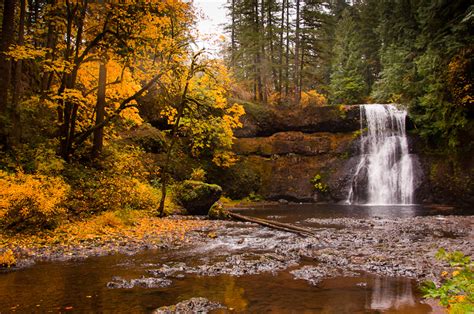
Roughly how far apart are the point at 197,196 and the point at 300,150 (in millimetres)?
12306

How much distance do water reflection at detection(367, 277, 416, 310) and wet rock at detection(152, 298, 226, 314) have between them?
195cm

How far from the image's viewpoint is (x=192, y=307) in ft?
14.2

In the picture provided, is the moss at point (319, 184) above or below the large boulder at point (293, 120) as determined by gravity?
below

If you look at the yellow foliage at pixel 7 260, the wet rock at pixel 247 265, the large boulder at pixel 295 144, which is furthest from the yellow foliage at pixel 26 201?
the large boulder at pixel 295 144

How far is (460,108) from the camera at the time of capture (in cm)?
1838

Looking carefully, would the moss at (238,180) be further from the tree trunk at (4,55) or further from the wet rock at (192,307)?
the wet rock at (192,307)

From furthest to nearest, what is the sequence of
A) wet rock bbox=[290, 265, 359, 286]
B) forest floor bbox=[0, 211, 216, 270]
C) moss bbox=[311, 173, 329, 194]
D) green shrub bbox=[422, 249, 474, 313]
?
moss bbox=[311, 173, 329, 194]
forest floor bbox=[0, 211, 216, 270]
wet rock bbox=[290, 265, 359, 286]
green shrub bbox=[422, 249, 474, 313]

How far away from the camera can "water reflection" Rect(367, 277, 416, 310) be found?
4531mm

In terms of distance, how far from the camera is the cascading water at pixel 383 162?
21234mm

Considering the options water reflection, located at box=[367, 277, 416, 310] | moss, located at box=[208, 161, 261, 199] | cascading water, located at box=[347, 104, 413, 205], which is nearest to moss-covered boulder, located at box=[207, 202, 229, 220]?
water reflection, located at box=[367, 277, 416, 310]

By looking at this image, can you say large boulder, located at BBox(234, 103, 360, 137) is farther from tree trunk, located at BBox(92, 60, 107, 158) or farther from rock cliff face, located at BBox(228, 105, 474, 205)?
tree trunk, located at BBox(92, 60, 107, 158)

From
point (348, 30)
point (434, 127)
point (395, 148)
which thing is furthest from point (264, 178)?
point (348, 30)

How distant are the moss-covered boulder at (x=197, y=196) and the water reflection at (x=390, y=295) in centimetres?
982

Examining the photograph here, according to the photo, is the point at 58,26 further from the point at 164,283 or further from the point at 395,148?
the point at 395,148
